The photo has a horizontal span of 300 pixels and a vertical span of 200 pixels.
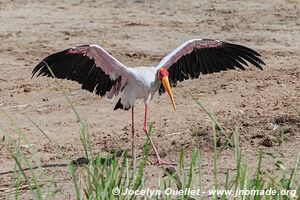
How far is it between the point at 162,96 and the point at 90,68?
1.51 meters

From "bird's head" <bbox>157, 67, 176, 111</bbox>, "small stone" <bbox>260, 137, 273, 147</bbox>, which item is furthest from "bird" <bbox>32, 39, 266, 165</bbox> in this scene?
"small stone" <bbox>260, 137, 273, 147</bbox>

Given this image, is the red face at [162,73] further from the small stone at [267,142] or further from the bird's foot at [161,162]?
the small stone at [267,142]

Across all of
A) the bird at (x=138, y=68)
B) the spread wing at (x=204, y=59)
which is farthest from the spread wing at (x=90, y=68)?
the spread wing at (x=204, y=59)

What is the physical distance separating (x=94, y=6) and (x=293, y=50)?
3786 millimetres

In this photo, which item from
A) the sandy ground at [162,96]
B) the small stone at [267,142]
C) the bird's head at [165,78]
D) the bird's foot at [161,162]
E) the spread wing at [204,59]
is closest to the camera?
the bird's foot at [161,162]

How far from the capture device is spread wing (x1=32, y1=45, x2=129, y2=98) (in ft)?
24.9

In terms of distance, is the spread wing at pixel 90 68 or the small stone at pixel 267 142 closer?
the small stone at pixel 267 142

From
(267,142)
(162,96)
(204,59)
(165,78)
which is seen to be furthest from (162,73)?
(162,96)

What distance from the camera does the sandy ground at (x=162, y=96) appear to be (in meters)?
7.55

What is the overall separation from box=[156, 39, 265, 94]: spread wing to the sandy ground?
0.47m

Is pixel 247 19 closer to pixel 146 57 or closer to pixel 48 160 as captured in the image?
pixel 146 57

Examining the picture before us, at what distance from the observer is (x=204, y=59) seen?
7.99 metres

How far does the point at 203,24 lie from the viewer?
488 inches

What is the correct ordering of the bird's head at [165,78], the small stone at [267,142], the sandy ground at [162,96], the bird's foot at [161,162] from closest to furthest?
the bird's foot at [161,162] → the small stone at [267,142] → the bird's head at [165,78] → the sandy ground at [162,96]
